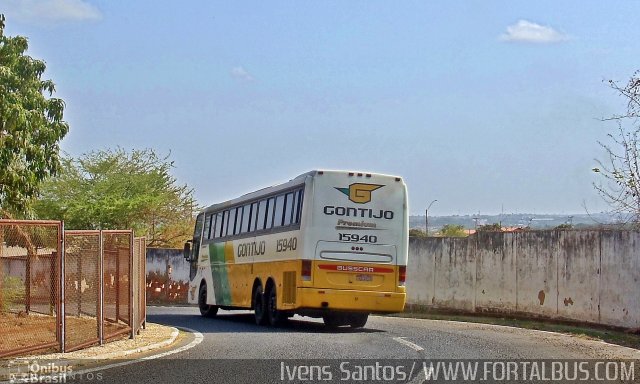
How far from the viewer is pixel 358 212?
22.4m

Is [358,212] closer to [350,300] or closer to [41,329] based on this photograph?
[350,300]

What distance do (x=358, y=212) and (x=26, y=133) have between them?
24.6ft

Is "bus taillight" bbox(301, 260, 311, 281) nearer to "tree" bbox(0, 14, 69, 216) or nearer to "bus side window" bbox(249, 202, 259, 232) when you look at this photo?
"bus side window" bbox(249, 202, 259, 232)

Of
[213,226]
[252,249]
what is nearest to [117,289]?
[252,249]

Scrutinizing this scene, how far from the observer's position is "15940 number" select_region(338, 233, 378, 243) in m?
22.2

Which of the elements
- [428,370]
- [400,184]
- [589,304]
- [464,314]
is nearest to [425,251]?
[464,314]

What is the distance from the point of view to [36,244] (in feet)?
59.0

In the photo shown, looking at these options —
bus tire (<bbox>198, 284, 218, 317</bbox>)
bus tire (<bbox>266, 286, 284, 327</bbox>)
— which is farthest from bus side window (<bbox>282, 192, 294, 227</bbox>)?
bus tire (<bbox>198, 284, 218, 317</bbox>)

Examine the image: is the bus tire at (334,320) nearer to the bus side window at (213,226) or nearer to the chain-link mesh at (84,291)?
the bus side window at (213,226)

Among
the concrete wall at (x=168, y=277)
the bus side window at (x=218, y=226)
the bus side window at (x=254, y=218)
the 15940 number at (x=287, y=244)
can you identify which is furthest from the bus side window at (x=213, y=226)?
the concrete wall at (x=168, y=277)

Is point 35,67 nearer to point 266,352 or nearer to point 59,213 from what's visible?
point 266,352

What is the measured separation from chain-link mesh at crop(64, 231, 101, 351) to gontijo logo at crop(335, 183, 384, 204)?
6799mm

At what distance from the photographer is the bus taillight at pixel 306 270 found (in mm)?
21844

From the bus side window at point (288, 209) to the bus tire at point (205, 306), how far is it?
8.00 m
